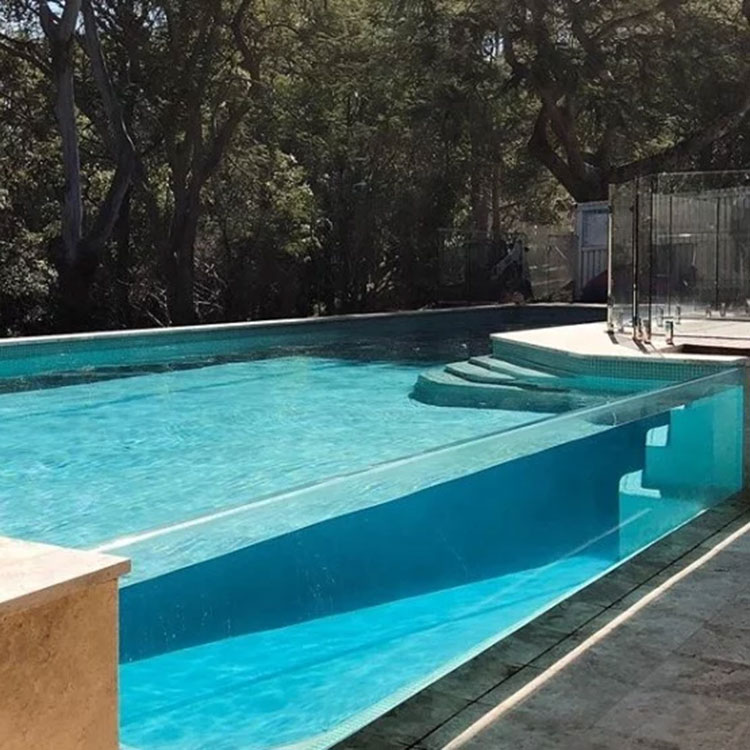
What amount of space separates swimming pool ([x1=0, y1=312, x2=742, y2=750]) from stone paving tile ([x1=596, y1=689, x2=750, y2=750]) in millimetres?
660

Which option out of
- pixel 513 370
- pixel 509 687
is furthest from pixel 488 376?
pixel 509 687

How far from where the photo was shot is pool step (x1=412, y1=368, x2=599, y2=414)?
33.4 ft

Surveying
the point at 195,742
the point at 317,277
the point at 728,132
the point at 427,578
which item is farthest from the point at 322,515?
the point at 728,132

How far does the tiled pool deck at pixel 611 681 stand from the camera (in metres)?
2.81

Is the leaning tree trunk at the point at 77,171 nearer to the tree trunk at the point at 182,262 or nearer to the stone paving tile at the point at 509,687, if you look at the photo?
the tree trunk at the point at 182,262

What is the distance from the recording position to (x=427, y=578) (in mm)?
4398

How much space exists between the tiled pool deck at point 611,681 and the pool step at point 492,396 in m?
5.78

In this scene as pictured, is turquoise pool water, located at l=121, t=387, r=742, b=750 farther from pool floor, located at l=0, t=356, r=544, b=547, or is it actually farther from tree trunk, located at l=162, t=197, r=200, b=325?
tree trunk, located at l=162, t=197, r=200, b=325

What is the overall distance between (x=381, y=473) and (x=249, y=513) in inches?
27.8

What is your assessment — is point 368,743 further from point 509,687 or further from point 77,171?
point 77,171

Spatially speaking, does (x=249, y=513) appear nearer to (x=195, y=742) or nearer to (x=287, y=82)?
(x=195, y=742)

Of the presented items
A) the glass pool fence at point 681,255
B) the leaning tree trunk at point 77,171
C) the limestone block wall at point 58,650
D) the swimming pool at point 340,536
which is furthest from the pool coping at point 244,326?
the limestone block wall at point 58,650

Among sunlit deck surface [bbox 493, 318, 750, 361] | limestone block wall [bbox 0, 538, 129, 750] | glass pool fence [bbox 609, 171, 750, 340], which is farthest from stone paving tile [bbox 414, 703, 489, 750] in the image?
glass pool fence [bbox 609, 171, 750, 340]

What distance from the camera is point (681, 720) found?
288 cm
